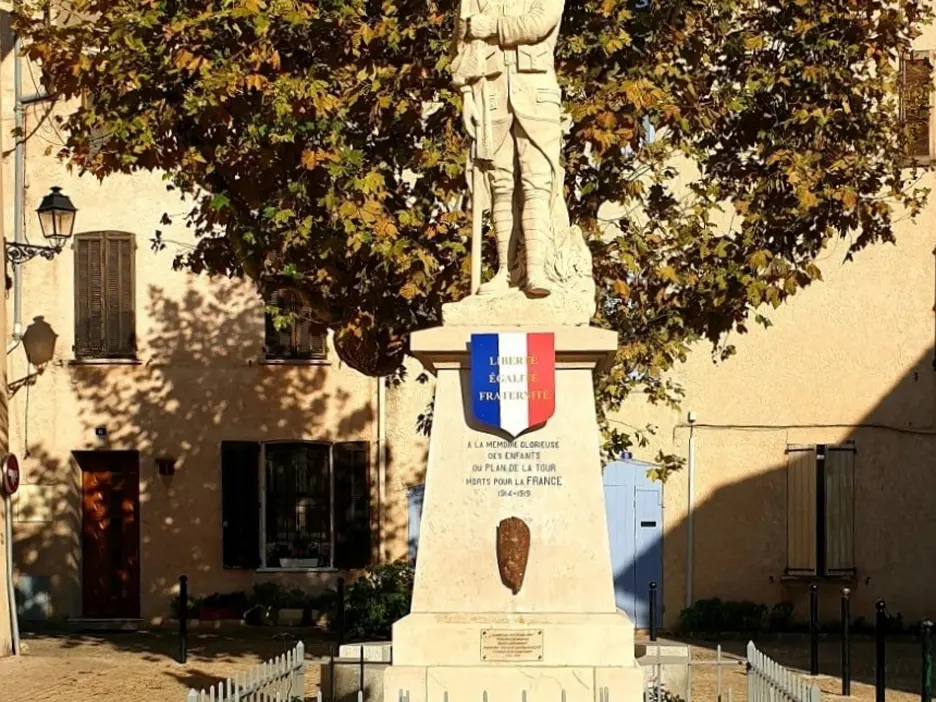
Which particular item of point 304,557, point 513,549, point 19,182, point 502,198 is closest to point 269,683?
point 513,549

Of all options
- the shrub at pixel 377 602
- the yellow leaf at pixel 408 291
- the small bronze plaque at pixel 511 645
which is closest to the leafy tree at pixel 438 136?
the yellow leaf at pixel 408 291

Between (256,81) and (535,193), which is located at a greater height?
(256,81)

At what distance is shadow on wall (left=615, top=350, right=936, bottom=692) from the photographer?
80.7ft

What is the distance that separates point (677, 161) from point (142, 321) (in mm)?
7418

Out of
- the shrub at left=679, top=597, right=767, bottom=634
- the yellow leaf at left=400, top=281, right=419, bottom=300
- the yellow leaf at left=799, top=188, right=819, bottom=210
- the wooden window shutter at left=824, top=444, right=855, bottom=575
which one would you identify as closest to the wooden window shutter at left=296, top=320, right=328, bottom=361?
the shrub at left=679, top=597, right=767, bottom=634

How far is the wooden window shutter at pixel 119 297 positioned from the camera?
84.1 ft

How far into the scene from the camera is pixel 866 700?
1755cm

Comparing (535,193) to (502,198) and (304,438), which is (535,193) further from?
(304,438)

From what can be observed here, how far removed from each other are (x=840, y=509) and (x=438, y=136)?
10.3 metres

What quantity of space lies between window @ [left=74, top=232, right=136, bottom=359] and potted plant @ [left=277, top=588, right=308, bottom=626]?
12.8 feet

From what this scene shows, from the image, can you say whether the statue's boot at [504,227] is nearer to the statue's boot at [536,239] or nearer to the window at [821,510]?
the statue's boot at [536,239]

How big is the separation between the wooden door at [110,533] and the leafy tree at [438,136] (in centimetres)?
862

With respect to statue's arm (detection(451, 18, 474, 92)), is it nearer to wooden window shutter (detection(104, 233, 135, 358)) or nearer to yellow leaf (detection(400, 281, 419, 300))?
yellow leaf (detection(400, 281, 419, 300))

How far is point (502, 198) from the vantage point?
11438 millimetres
